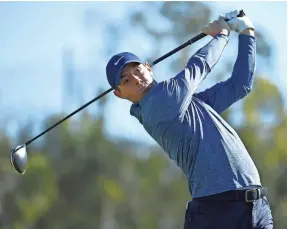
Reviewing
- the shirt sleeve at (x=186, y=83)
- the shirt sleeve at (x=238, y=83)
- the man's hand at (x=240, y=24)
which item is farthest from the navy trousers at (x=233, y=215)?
the man's hand at (x=240, y=24)

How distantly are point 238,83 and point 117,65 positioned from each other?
0.59 m

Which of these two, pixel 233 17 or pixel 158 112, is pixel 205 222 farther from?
pixel 233 17

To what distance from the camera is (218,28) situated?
168 inches

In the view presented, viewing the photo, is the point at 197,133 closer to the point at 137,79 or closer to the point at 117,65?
the point at 137,79

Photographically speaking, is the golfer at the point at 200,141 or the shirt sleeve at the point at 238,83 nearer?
the golfer at the point at 200,141

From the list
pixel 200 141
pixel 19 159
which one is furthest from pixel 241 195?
pixel 19 159

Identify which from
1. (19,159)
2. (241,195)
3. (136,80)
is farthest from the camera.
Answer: (19,159)

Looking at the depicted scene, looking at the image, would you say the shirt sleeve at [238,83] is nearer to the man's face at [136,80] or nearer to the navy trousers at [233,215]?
the man's face at [136,80]

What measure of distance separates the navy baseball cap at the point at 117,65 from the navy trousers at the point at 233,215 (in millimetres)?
681

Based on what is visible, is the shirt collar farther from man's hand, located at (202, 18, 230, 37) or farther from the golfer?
man's hand, located at (202, 18, 230, 37)

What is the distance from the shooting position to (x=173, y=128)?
3977 millimetres

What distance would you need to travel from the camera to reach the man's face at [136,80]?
406 centimetres

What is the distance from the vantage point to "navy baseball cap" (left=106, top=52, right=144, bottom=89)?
409 cm

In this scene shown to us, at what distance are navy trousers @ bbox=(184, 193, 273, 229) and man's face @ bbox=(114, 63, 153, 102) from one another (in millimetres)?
566
